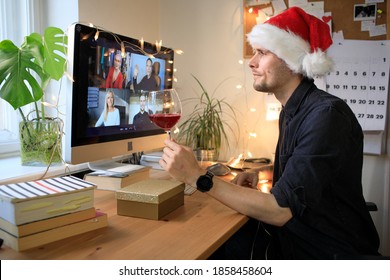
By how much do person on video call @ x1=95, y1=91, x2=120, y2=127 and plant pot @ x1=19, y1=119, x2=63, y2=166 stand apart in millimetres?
317

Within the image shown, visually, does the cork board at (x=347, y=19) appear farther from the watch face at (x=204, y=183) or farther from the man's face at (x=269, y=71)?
the watch face at (x=204, y=183)

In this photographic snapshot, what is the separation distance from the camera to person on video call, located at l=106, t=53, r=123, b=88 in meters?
1.46

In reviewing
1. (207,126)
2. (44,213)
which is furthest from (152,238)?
(207,126)

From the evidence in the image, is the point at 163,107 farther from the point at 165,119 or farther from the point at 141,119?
the point at 141,119

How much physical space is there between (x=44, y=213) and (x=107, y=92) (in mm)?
632

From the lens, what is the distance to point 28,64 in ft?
4.99

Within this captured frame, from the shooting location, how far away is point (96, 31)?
1358 millimetres

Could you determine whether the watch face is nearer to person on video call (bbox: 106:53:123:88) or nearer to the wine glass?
the wine glass

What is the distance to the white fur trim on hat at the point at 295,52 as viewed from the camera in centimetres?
139

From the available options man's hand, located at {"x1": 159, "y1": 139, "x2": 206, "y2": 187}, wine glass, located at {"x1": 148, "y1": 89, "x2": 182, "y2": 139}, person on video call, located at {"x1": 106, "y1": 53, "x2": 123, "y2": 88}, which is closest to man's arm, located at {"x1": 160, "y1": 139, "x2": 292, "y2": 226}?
man's hand, located at {"x1": 159, "y1": 139, "x2": 206, "y2": 187}

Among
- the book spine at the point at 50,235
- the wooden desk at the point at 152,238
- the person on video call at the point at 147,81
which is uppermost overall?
the person on video call at the point at 147,81

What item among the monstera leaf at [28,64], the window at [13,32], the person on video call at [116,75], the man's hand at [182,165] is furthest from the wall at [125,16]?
the man's hand at [182,165]

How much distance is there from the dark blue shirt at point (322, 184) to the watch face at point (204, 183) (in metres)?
0.20
